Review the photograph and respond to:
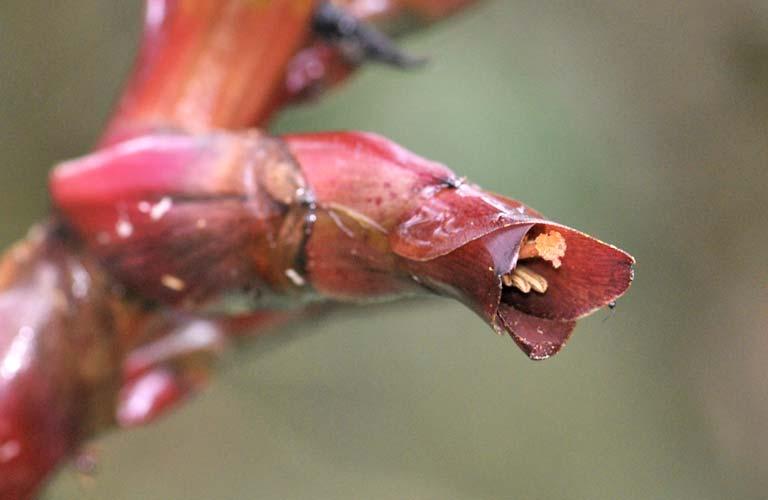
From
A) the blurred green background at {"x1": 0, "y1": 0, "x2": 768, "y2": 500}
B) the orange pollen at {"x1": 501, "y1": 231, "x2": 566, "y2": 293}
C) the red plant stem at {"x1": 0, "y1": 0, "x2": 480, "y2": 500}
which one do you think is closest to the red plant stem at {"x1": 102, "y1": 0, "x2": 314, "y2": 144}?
the red plant stem at {"x1": 0, "y1": 0, "x2": 480, "y2": 500}

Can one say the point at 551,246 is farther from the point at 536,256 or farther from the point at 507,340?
the point at 507,340

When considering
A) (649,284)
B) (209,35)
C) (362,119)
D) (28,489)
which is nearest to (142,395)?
(28,489)

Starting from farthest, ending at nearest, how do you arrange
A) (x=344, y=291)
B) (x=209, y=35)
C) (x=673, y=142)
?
(x=673, y=142), (x=209, y=35), (x=344, y=291)

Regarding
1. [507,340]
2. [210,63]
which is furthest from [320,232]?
[507,340]

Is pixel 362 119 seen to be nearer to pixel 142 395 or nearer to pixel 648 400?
pixel 648 400

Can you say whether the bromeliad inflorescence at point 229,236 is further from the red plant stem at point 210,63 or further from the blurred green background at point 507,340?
the blurred green background at point 507,340

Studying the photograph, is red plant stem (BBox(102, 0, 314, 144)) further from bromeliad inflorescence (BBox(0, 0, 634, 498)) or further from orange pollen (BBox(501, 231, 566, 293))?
orange pollen (BBox(501, 231, 566, 293))

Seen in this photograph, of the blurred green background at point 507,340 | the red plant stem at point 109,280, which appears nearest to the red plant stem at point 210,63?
the red plant stem at point 109,280
